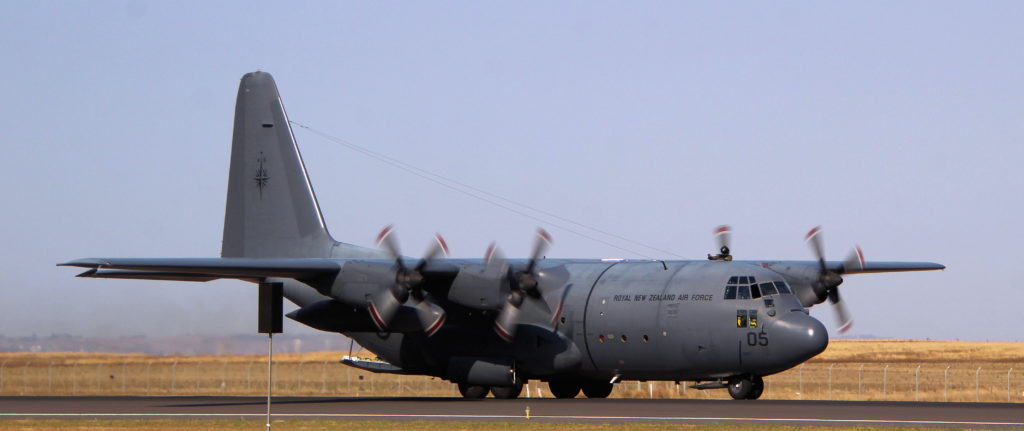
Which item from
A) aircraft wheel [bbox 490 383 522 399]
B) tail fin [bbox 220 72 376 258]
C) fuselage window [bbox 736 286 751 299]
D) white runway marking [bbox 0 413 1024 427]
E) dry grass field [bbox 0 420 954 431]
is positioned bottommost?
dry grass field [bbox 0 420 954 431]

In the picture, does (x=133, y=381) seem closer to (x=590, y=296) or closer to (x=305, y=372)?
(x=305, y=372)

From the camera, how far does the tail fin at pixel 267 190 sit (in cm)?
3794

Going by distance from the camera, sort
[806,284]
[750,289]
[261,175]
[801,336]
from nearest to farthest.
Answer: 1. [801,336]
2. [750,289]
3. [806,284]
4. [261,175]

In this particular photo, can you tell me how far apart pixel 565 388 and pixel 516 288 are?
4.82 metres

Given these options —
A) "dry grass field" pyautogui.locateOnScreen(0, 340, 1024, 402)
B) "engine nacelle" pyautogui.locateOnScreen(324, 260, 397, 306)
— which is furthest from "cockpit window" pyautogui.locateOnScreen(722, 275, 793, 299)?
"dry grass field" pyautogui.locateOnScreen(0, 340, 1024, 402)

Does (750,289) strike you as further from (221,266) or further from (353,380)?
(353,380)

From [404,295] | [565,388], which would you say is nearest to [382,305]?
[404,295]

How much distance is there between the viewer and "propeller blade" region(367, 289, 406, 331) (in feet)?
99.2

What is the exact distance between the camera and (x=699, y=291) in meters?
30.6

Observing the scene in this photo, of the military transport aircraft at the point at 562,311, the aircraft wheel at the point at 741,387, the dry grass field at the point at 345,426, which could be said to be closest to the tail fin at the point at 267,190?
the military transport aircraft at the point at 562,311

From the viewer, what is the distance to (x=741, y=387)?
30.7 m

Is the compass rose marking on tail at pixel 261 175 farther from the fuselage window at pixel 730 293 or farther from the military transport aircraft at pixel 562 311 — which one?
the fuselage window at pixel 730 293

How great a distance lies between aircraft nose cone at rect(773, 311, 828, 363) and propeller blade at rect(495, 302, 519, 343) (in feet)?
20.9

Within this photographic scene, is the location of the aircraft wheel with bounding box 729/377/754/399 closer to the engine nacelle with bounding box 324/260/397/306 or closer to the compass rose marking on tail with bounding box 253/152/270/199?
the engine nacelle with bounding box 324/260/397/306
